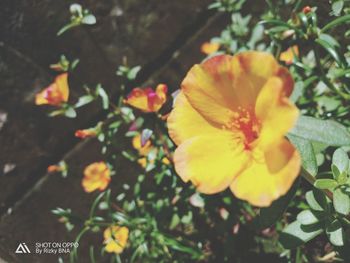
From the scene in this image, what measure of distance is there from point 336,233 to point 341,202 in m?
0.15

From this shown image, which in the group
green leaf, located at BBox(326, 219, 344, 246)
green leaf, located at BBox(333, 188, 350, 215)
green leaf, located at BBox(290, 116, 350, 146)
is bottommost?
green leaf, located at BBox(326, 219, 344, 246)

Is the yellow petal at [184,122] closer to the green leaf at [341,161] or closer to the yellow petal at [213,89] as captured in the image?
the yellow petal at [213,89]

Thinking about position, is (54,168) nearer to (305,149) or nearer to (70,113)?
(70,113)

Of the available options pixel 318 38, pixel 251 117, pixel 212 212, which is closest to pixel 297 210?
pixel 212 212

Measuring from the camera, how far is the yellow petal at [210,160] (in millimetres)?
1012

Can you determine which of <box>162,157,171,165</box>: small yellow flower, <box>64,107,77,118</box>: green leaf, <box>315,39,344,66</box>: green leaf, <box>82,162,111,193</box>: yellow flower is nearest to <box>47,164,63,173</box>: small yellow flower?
<box>82,162,111,193</box>: yellow flower

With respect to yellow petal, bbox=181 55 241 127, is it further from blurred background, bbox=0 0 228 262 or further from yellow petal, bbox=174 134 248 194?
blurred background, bbox=0 0 228 262

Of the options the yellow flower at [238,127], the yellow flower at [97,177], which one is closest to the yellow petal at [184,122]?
the yellow flower at [238,127]

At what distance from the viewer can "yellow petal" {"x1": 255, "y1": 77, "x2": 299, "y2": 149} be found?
883mm

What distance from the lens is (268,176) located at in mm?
946

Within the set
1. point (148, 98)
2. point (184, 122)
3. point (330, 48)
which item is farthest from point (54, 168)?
point (330, 48)

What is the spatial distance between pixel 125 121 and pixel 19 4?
2.40 feet

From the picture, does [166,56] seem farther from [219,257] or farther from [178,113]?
[178,113]

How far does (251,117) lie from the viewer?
3.59 ft
